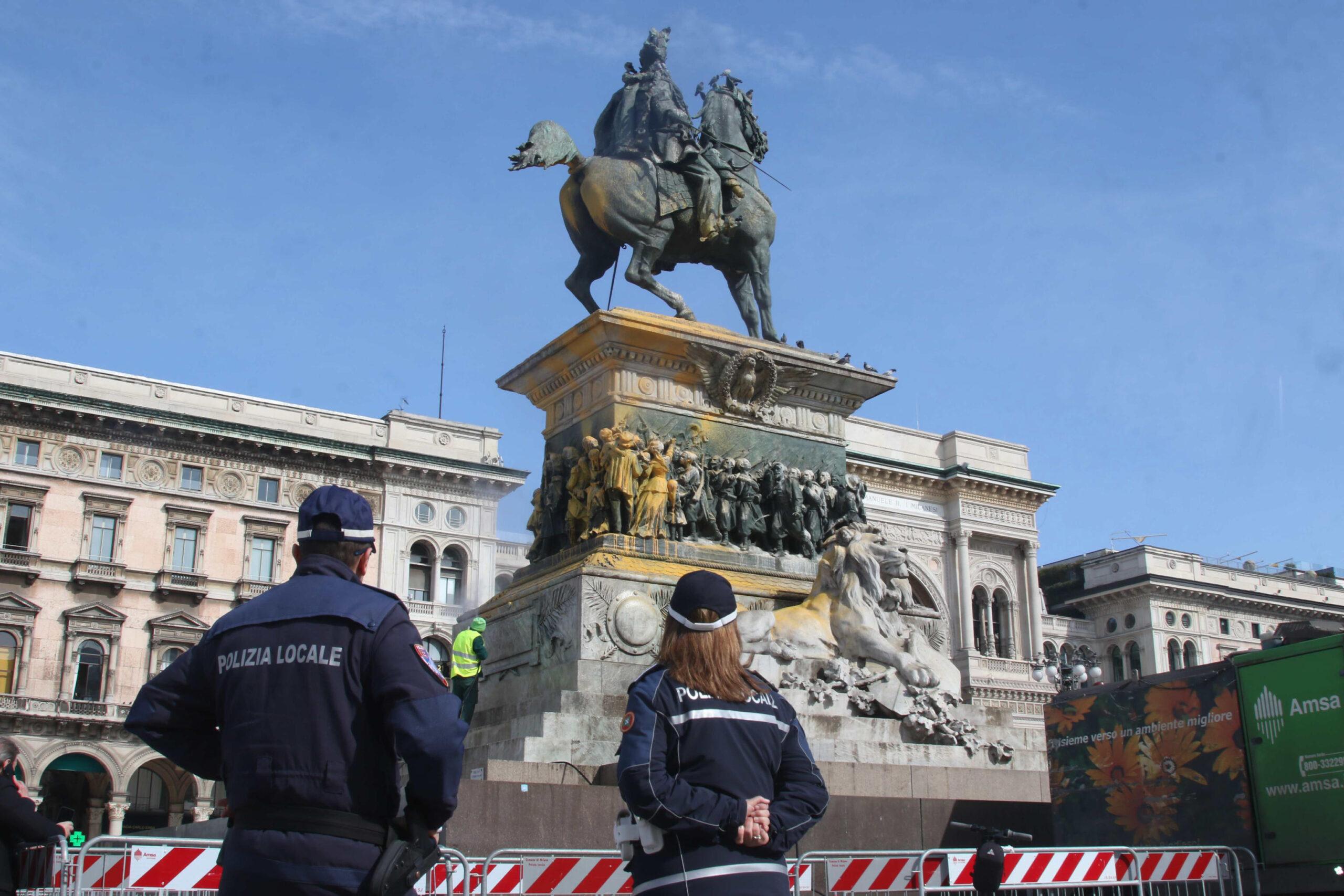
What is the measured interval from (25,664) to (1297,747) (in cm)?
4450

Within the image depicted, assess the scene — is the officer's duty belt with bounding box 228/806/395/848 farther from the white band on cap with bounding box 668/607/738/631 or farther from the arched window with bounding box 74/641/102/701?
the arched window with bounding box 74/641/102/701

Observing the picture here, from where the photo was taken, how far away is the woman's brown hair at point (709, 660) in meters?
4.62

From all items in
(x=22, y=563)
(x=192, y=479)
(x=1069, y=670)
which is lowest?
(x=1069, y=670)

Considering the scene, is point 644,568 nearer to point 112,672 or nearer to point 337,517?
point 337,517

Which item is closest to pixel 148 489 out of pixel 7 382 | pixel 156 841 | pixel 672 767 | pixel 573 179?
pixel 7 382

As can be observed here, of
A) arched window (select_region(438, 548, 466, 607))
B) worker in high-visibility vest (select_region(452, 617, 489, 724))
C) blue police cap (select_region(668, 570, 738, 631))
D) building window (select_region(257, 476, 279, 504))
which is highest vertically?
building window (select_region(257, 476, 279, 504))

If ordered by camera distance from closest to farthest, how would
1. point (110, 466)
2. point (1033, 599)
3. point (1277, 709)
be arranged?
1. point (1277, 709)
2. point (110, 466)
3. point (1033, 599)

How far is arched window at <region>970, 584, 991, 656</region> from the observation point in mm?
61000

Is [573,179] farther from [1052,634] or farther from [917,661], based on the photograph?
[1052,634]

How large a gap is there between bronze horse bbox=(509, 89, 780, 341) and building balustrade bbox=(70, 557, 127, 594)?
1463 inches

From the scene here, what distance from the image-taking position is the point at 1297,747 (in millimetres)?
9367

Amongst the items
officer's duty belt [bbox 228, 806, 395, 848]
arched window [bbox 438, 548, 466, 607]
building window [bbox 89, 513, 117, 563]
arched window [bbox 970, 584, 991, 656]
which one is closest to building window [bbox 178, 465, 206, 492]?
building window [bbox 89, 513, 117, 563]

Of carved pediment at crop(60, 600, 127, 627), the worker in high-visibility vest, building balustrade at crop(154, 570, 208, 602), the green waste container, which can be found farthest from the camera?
building balustrade at crop(154, 570, 208, 602)

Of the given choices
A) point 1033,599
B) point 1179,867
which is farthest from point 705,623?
point 1033,599
